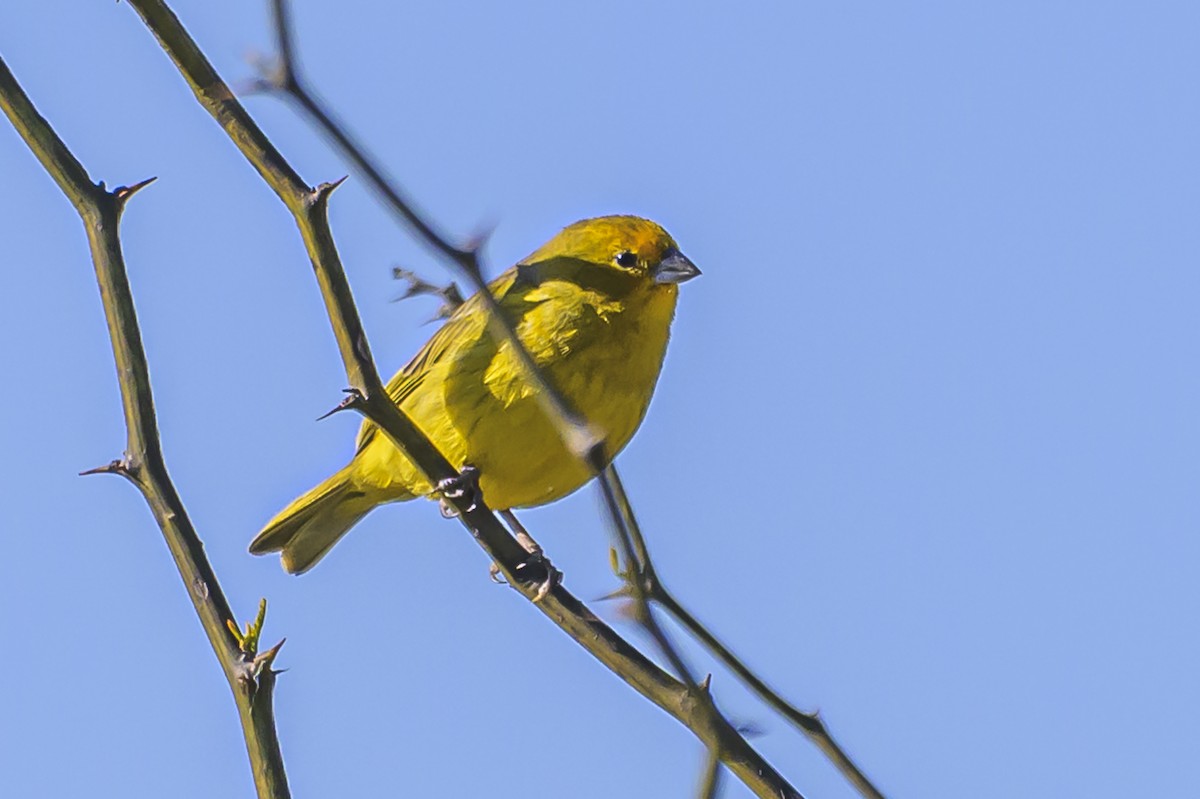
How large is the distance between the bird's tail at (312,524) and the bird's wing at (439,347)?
326 millimetres

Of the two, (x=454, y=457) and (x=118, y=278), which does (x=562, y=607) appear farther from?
(x=454, y=457)

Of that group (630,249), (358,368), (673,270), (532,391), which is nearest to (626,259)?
(630,249)

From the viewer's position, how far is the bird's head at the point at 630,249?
19.3 ft

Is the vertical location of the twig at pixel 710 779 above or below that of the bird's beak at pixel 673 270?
below

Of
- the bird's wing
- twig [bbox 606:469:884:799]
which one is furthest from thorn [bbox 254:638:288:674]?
the bird's wing

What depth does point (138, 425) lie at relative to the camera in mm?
2949

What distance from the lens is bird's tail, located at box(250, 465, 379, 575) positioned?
6363 mm

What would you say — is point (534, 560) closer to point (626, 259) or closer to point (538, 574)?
point (538, 574)

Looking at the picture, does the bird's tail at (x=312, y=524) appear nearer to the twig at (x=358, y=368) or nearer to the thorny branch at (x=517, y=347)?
the twig at (x=358, y=368)

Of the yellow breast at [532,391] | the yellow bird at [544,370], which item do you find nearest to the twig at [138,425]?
the yellow bird at [544,370]

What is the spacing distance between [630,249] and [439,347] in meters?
0.78

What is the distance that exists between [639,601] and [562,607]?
1.44 metres

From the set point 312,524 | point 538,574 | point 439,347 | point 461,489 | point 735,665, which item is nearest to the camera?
point 735,665

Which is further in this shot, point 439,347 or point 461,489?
point 439,347
